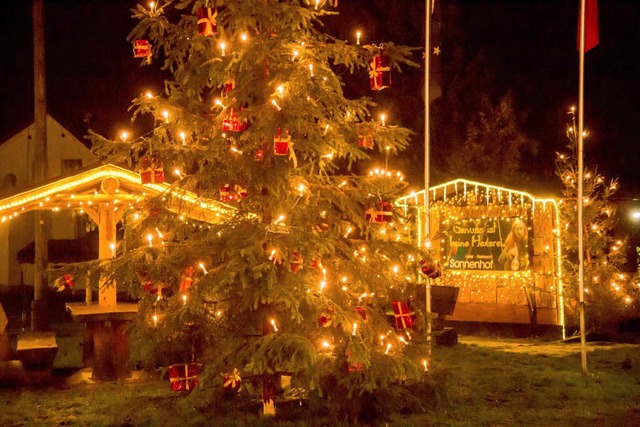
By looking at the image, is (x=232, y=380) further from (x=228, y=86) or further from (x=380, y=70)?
(x=380, y=70)

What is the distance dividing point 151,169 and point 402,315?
3.22 meters

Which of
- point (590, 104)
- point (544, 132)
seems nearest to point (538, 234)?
point (544, 132)

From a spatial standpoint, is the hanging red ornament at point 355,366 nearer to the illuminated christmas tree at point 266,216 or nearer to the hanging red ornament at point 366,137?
the illuminated christmas tree at point 266,216

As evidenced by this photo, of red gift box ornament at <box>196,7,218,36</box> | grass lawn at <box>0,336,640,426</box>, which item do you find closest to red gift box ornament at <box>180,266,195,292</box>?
grass lawn at <box>0,336,640,426</box>

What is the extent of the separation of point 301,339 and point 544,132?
1947cm

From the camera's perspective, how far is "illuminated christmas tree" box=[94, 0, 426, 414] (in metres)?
8.03

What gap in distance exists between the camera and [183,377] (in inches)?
337

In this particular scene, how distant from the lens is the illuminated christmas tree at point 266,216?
316 inches

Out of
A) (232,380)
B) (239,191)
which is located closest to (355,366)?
(232,380)

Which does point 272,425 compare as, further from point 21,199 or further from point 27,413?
point 21,199

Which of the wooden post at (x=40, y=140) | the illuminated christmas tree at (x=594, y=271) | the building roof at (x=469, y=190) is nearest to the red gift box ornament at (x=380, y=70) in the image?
the building roof at (x=469, y=190)

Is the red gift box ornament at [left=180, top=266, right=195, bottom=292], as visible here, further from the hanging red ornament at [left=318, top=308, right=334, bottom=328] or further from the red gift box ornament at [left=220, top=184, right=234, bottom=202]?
the hanging red ornament at [left=318, top=308, right=334, bottom=328]

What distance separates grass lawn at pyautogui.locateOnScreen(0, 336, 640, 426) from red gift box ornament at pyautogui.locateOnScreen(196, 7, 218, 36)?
4.11 metres

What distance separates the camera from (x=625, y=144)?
2570 cm
